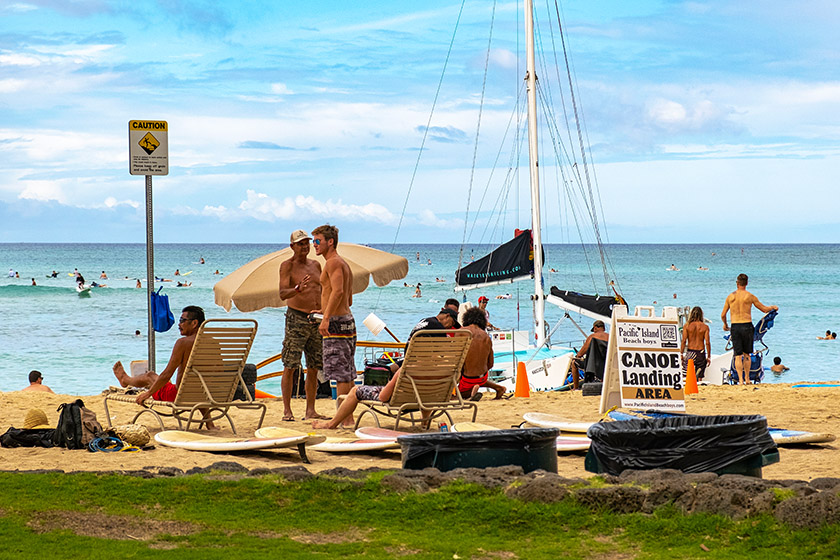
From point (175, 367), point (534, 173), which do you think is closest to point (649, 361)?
point (175, 367)

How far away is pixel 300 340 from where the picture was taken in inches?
328

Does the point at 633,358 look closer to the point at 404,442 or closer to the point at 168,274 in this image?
the point at 404,442

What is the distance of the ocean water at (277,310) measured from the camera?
23875mm

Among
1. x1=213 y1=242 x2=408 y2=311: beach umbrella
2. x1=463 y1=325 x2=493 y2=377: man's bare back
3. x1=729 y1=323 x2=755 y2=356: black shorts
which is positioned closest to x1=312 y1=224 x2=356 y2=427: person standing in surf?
x1=213 y1=242 x2=408 y2=311: beach umbrella

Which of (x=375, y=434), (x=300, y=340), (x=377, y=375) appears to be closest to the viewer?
(x=375, y=434)

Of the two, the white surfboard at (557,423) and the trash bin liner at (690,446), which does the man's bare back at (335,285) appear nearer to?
the white surfboard at (557,423)

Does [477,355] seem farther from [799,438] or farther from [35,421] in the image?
[35,421]

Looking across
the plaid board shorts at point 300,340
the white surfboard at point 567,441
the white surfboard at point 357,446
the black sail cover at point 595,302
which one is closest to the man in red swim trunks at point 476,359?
the plaid board shorts at point 300,340

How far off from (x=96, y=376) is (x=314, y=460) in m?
15.7

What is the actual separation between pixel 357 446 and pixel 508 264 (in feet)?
36.8

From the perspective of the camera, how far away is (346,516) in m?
4.73

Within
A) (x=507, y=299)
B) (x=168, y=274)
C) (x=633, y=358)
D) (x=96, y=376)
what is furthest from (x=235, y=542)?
(x=168, y=274)

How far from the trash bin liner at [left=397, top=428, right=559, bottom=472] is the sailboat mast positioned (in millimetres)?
11366

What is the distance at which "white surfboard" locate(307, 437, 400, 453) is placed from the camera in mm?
6752
